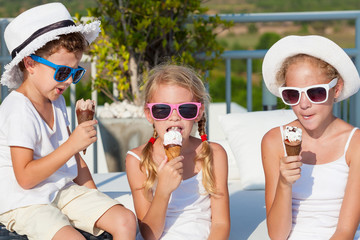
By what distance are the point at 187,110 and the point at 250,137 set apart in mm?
1288

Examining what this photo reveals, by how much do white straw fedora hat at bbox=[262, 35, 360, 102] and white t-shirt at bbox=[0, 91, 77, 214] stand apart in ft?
3.11

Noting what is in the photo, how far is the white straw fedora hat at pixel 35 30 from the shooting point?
2275 mm

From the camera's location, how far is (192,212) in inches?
94.5

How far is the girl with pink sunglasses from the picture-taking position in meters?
2.35

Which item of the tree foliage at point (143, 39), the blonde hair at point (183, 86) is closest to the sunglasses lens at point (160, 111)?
the blonde hair at point (183, 86)

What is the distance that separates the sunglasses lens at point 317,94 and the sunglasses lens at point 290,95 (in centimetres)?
5

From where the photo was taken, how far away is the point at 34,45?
227 cm

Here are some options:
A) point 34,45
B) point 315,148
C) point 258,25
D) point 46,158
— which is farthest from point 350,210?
point 258,25

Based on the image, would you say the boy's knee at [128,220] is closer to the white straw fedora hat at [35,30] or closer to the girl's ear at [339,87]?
the white straw fedora hat at [35,30]

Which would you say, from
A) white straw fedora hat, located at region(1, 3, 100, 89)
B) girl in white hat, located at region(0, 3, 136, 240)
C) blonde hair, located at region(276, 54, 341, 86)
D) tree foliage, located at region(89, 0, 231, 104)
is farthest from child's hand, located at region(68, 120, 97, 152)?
tree foliage, located at region(89, 0, 231, 104)

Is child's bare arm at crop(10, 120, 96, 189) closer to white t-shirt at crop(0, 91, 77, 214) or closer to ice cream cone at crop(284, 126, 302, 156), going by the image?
white t-shirt at crop(0, 91, 77, 214)

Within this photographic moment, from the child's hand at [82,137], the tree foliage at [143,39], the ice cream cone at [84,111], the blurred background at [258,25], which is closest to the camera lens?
the child's hand at [82,137]

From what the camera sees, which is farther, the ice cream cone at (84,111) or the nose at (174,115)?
the nose at (174,115)

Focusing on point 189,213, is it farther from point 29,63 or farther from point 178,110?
point 29,63
